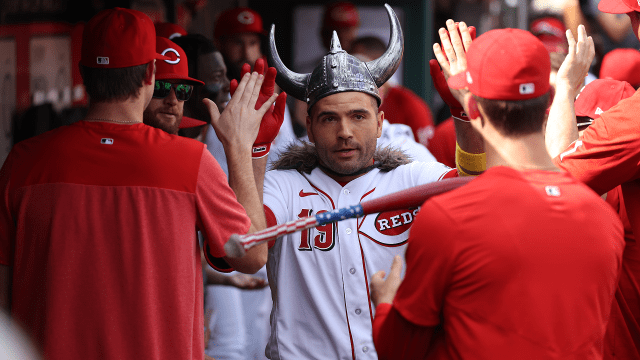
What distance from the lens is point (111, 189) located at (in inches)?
93.7

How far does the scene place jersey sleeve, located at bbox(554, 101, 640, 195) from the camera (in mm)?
2592

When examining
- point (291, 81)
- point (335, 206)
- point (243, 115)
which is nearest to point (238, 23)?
point (291, 81)

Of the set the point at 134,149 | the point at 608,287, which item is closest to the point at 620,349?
the point at 608,287

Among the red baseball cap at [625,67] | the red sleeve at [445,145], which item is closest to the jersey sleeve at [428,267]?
the red baseball cap at [625,67]

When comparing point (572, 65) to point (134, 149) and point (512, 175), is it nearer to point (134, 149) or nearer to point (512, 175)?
point (512, 175)

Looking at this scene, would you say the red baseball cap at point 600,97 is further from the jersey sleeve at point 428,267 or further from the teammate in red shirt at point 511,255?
the jersey sleeve at point 428,267

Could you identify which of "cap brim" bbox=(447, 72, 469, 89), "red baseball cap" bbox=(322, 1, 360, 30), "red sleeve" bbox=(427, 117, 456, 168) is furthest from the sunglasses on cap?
"red baseball cap" bbox=(322, 1, 360, 30)

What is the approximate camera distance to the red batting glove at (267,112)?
9.87 ft

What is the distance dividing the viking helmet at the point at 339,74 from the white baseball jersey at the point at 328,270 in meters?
0.44

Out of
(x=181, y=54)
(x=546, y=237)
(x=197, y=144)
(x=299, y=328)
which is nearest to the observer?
(x=546, y=237)

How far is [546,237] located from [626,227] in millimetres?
1296

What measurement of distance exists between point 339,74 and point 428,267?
1.37 meters

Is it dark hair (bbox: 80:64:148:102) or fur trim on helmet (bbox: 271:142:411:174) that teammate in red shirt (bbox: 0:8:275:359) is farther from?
fur trim on helmet (bbox: 271:142:411:174)

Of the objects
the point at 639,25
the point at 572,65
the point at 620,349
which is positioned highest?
the point at 639,25
